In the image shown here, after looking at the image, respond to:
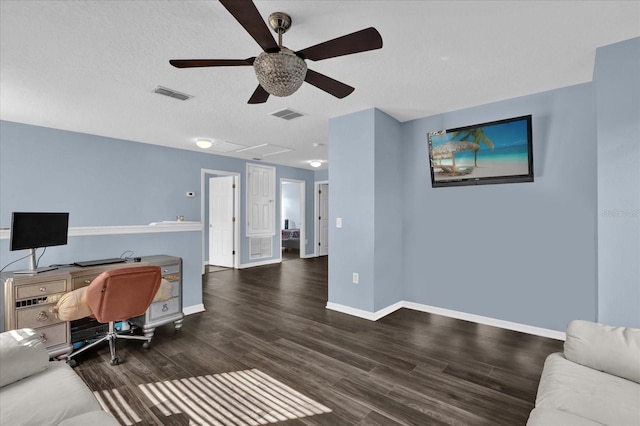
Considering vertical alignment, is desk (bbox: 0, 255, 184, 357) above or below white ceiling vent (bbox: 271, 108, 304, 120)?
below

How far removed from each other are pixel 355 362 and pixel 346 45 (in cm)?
237

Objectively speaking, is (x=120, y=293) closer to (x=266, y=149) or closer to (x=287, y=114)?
(x=287, y=114)

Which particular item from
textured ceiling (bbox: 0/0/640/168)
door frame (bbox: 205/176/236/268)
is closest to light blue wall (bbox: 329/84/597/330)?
textured ceiling (bbox: 0/0/640/168)

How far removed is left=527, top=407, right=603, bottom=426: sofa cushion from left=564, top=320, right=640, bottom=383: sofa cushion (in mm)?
504

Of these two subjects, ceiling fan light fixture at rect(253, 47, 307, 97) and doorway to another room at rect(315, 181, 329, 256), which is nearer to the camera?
ceiling fan light fixture at rect(253, 47, 307, 97)

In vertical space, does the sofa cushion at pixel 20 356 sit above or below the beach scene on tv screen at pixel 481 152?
below

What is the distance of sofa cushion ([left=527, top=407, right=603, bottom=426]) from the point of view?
45.6 inches

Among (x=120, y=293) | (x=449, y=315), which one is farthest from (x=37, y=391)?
(x=449, y=315)

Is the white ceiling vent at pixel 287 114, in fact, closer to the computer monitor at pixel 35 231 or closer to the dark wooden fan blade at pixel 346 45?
the dark wooden fan blade at pixel 346 45

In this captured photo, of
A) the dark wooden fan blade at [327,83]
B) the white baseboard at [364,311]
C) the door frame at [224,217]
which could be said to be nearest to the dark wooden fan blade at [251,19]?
the dark wooden fan blade at [327,83]

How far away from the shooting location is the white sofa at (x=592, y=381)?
1203 millimetres

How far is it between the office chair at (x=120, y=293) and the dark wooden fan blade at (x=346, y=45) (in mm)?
2121

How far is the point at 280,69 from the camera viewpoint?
65.1 inches

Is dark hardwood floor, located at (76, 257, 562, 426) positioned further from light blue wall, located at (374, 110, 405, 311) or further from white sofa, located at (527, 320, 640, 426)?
white sofa, located at (527, 320, 640, 426)
